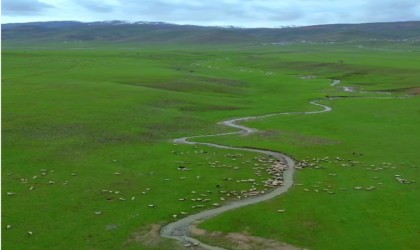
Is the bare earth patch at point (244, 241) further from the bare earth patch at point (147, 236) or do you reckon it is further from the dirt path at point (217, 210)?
the bare earth patch at point (147, 236)

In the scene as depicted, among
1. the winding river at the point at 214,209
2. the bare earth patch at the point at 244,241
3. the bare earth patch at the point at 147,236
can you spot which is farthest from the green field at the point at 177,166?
the winding river at the point at 214,209

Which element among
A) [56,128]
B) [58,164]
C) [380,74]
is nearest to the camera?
[58,164]

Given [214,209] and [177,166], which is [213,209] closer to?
[214,209]

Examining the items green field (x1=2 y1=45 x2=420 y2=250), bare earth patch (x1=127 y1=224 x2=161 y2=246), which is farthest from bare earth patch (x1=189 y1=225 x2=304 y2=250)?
bare earth patch (x1=127 y1=224 x2=161 y2=246)

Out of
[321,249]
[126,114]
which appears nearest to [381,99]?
[126,114]

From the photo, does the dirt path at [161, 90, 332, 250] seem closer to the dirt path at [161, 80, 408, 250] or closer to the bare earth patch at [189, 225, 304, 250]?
the dirt path at [161, 80, 408, 250]

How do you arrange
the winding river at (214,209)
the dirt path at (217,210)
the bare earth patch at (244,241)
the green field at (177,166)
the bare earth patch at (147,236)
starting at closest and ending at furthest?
1. the bare earth patch at (244,241)
2. the bare earth patch at (147,236)
3. the dirt path at (217,210)
4. the winding river at (214,209)
5. the green field at (177,166)

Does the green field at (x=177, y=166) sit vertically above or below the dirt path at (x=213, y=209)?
above

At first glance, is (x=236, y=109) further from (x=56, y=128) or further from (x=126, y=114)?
(x=56, y=128)
